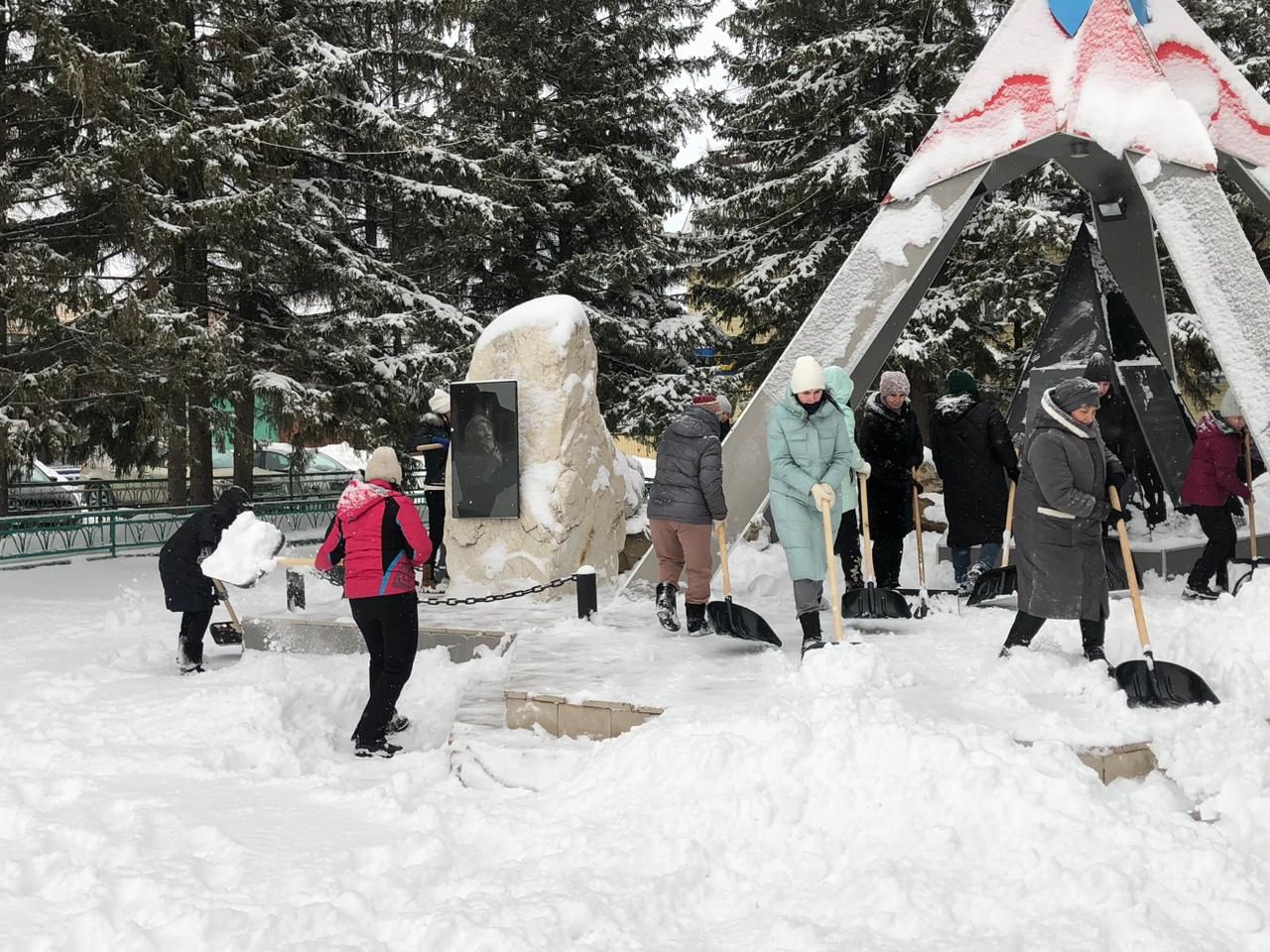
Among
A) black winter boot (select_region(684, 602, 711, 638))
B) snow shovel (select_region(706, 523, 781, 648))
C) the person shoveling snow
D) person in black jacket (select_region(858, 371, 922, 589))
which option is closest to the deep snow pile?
the person shoveling snow

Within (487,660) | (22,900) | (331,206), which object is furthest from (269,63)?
(22,900)

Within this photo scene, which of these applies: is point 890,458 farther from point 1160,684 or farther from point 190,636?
point 190,636

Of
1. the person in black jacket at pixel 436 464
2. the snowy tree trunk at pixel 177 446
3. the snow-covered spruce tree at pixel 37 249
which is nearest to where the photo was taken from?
the person in black jacket at pixel 436 464

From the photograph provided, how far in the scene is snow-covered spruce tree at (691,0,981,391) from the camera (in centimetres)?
1669

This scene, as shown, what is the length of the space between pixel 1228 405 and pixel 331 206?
13207mm

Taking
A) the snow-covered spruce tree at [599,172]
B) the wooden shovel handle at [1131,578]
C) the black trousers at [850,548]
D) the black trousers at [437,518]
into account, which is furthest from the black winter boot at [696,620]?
the snow-covered spruce tree at [599,172]

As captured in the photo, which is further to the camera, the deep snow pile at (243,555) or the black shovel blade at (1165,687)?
the deep snow pile at (243,555)

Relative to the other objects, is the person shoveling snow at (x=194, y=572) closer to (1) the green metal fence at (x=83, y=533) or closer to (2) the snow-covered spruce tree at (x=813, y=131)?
(1) the green metal fence at (x=83, y=533)

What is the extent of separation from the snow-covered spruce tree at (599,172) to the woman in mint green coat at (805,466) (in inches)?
494

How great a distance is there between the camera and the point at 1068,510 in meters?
5.45

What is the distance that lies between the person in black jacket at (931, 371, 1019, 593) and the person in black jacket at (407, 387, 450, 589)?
15.8 ft

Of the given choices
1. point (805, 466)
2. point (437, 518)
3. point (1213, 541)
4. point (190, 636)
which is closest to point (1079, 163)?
point (1213, 541)

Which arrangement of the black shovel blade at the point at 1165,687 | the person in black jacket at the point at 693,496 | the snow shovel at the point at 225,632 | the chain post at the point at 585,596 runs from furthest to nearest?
the snow shovel at the point at 225,632 < the chain post at the point at 585,596 < the person in black jacket at the point at 693,496 < the black shovel blade at the point at 1165,687

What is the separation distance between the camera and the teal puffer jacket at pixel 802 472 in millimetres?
6258
